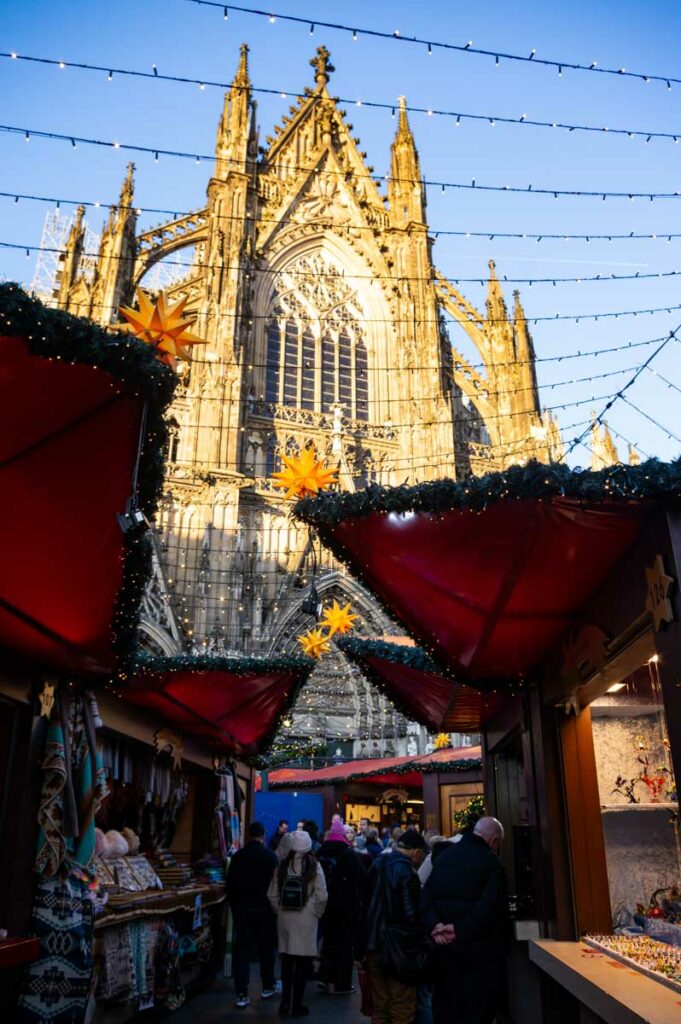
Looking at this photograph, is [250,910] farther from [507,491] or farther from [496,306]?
[496,306]

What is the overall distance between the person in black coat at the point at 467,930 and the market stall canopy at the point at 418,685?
2219 millimetres

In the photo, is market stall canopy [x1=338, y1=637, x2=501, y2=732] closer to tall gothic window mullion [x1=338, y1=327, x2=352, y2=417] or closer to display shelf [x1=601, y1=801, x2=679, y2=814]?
display shelf [x1=601, y1=801, x2=679, y2=814]

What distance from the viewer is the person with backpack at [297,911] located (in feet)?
18.3

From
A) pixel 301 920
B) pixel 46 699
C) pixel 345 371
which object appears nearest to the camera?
pixel 46 699

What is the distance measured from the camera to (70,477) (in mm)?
3326

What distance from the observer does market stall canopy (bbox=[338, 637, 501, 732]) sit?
250 inches

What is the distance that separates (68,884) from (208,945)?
3683mm

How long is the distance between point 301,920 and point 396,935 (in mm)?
1826

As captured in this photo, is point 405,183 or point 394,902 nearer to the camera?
point 394,902

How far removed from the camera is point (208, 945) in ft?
24.5

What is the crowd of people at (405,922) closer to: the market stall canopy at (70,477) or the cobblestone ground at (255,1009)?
the cobblestone ground at (255,1009)

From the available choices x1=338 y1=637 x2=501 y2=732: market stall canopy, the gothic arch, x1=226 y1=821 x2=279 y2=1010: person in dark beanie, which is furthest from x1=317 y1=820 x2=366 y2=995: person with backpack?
the gothic arch

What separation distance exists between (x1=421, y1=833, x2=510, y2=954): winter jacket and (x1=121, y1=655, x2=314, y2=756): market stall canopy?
241 cm

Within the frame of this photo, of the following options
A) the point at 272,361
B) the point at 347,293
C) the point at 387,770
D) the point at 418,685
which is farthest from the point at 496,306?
the point at 418,685
